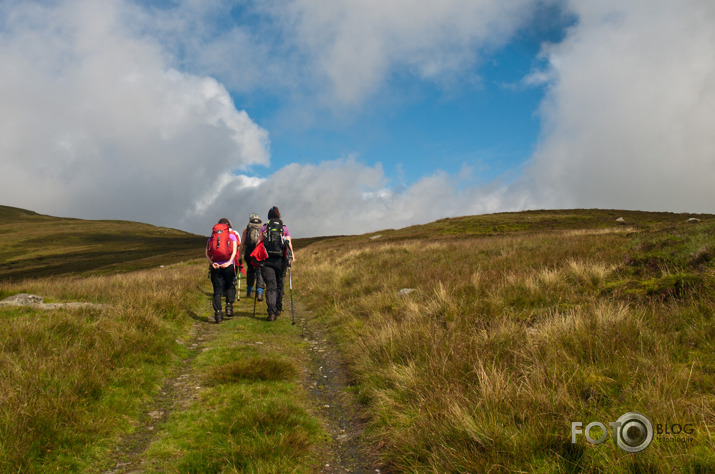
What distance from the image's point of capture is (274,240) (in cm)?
975

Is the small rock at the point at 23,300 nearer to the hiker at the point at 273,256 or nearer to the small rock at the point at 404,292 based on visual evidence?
the hiker at the point at 273,256

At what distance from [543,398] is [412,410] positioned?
54.6 inches

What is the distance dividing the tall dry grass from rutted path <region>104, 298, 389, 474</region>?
226 millimetres

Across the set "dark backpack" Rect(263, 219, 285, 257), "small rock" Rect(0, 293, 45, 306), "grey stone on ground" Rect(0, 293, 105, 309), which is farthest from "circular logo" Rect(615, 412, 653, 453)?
"small rock" Rect(0, 293, 45, 306)

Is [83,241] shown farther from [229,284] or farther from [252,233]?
[229,284]

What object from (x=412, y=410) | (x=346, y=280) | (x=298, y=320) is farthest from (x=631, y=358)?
(x=346, y=280)

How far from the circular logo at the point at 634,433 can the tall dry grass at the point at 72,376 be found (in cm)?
473

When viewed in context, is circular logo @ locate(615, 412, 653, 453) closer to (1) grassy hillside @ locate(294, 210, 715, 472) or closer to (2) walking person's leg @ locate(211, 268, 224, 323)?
(1) grassy hillside @ locate(294, 210, 715, 472)

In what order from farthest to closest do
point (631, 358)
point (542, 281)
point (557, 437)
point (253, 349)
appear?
point (542, 281) → point (253, 349) → point (631, 358) → point (557, 437)

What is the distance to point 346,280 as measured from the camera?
14133mm

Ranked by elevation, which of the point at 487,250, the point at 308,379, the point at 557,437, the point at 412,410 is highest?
the point at 487,250

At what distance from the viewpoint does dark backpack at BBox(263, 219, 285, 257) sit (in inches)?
384

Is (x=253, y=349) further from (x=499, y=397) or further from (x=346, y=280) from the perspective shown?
(x=346, y=280)

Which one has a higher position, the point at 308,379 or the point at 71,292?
the point at 71,292
